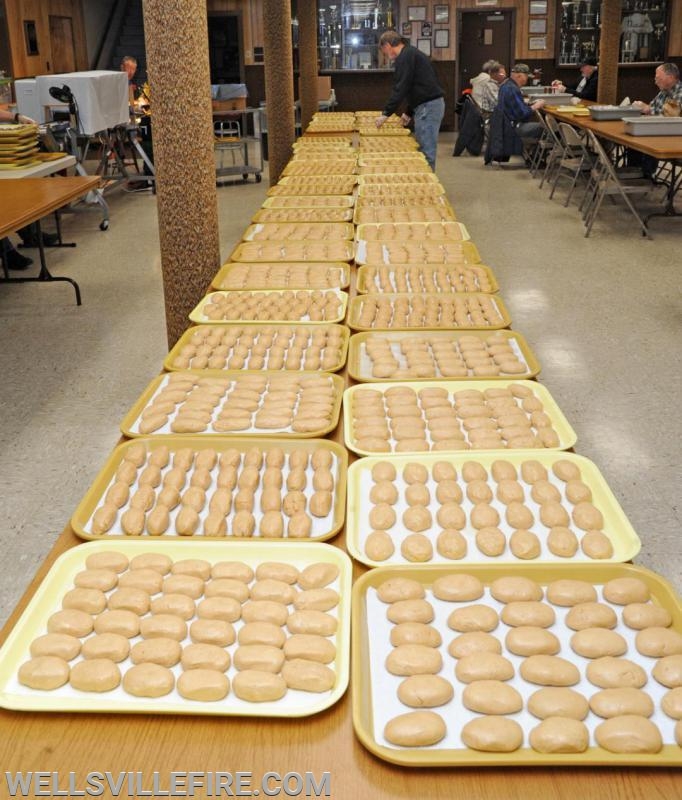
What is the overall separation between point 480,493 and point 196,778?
2.72ft

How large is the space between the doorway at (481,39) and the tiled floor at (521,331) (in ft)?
28.8

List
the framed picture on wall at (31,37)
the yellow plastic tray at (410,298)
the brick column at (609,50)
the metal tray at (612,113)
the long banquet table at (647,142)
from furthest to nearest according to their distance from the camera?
the framed picture on wall at (31,37) < the brick column at (609,50) < the metal tray at (612,113) < the long banquet table at (647,142) < the yellow plastic tray at (410,298)

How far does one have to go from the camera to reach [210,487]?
175cm

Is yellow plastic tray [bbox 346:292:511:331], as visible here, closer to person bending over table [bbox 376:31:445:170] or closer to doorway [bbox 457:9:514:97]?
person bending over table [bbox 376:31:445:170]

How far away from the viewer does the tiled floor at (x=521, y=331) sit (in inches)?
116

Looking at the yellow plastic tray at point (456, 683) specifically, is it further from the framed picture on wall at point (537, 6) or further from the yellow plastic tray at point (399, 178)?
the framed picture on wall at point (537, 6)

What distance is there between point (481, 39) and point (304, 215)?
13.0 meters

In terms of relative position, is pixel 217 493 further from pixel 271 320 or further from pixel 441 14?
pixel 441 14

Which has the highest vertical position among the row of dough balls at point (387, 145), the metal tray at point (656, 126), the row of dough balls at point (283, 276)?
the metal tray at point (656, 126)

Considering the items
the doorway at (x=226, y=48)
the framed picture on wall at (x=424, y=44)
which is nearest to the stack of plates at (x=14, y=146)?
the doorway at (x=226, y=48)

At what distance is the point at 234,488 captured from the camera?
1.73 m

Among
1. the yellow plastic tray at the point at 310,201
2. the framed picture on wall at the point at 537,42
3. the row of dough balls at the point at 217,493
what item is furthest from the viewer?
the framed picture on wall at the point at 537,42

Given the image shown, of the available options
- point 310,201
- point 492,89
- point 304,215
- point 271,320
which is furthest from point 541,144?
point 271,320

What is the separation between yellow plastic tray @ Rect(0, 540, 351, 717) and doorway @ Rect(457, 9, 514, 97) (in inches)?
619
